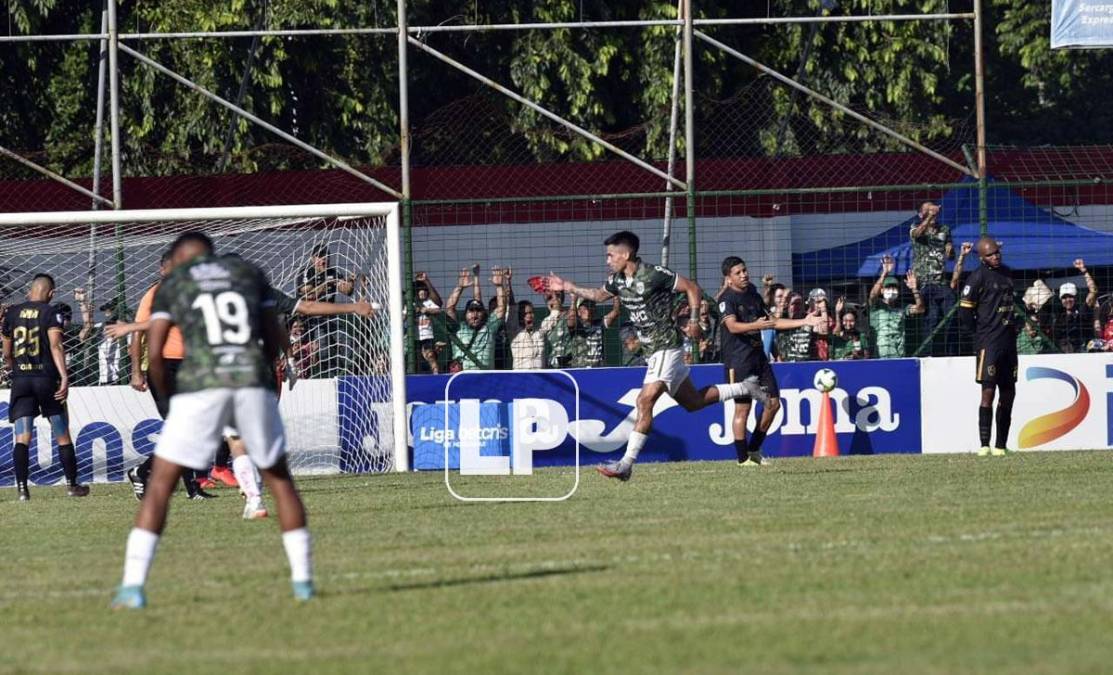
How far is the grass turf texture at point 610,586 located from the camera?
688 centimetres

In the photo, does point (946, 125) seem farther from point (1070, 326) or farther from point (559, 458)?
point (559, 458)

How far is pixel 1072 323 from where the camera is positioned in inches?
821

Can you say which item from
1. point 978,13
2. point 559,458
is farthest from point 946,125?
point 559,458

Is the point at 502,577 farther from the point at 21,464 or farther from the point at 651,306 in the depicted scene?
the point at 21,464

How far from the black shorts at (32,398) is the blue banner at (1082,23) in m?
12.2

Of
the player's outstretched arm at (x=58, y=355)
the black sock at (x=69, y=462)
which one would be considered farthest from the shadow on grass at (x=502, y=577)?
the black sock at (x=69, y=462)

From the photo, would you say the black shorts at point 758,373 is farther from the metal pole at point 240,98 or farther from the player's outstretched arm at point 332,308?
the metal pole at point 240,98

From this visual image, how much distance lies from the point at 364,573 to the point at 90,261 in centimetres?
1147

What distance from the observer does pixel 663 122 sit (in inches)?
1088

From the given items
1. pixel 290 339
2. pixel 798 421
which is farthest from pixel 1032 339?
pixel 290 339

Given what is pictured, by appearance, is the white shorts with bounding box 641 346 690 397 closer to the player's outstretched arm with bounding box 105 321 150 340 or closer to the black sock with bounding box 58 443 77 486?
the player's outstretched arm with bounding box 105 321 150 340

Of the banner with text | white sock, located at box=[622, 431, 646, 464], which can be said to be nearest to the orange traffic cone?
the banner with text

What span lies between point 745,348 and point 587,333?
2.61 m

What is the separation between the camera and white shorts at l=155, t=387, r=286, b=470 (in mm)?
8461
